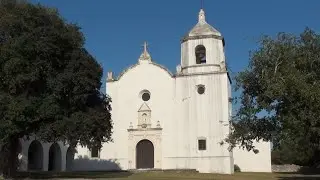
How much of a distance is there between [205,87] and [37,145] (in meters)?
15.7

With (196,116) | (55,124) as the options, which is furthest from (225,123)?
(55,124)

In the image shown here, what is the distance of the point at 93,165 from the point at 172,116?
8.30m

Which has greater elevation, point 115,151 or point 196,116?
point 196,116

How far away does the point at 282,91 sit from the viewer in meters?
22.0

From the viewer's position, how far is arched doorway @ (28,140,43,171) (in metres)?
43.2

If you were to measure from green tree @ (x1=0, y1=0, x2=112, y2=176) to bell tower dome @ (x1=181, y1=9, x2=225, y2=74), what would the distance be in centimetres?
1558

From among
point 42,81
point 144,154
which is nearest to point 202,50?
point 144,154

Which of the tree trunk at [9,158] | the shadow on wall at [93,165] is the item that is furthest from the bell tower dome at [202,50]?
the tree trunk at [9,158]

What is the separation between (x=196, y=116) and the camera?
4156 cm

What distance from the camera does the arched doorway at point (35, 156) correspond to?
142 ft

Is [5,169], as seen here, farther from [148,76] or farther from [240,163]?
[240,163]

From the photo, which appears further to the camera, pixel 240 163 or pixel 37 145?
pixel 240 163

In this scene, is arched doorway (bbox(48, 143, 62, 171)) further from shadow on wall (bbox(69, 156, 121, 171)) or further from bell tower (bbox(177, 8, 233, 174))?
bell tower (bbox(177, 8, 233, 174))

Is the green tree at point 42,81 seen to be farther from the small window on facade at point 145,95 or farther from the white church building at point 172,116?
the small window on facade at point 145,95
